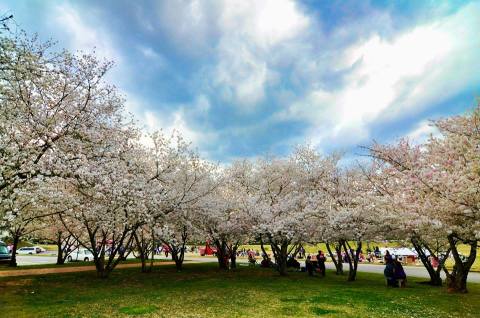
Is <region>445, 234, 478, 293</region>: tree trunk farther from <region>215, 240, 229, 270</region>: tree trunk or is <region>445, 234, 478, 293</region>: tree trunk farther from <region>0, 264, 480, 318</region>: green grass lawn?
<region>215, 240, 229, 270</region>: tree trunk

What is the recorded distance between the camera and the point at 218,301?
13.9 m

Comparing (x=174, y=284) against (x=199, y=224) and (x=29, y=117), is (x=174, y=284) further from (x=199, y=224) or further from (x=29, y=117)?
(x=29, y=117)

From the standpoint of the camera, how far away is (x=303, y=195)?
75.9 ft

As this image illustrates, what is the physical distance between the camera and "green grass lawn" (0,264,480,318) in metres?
11.7

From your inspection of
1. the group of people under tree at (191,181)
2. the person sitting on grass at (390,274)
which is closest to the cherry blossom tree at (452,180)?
the group of people under tree at (191,181)

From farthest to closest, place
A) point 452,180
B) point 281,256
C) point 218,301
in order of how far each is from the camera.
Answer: point 281,256 < point 218,301 < point 452,180

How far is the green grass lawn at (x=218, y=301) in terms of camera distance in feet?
38.3

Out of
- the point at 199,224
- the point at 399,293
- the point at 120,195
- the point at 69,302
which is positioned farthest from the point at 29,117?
the point at 399,293

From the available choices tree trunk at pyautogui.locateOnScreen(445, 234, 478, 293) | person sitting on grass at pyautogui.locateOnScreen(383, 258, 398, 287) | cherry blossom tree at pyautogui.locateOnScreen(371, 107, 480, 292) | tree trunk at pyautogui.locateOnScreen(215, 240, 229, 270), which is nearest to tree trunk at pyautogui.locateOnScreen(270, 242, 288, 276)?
person sitting on grass at pyautogui.locateOnScreen(383, 258, 398, 287)

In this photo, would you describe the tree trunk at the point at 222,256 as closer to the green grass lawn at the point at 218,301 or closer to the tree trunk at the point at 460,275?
the green grass lawn at the point at 218,301

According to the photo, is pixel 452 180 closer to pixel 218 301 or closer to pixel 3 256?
pixel 218 301

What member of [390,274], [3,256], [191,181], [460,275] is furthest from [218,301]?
[3,256]

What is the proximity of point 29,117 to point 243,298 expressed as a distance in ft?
34.9

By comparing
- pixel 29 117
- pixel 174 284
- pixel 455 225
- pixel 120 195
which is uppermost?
pixel 29 117
